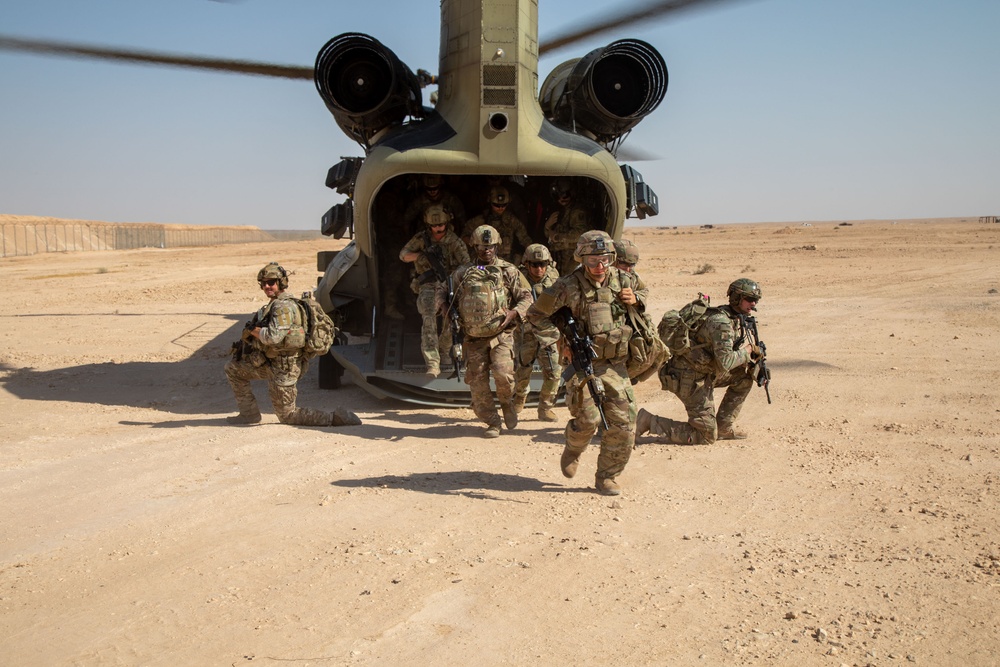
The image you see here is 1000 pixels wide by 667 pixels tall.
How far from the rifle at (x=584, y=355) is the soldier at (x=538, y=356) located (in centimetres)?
157

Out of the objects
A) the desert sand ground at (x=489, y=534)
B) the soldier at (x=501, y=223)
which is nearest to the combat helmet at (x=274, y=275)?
the desert sand ground at (x=489, y=534)

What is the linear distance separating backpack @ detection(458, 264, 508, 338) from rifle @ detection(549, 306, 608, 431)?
1536 millimetres

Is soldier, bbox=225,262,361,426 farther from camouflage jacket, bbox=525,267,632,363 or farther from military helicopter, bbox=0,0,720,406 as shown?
camouflage jacket, bbox=525,267,632,363

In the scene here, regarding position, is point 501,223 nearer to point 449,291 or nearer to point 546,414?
point 449,291

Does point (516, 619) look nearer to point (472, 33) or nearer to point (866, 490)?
point (866, 490)

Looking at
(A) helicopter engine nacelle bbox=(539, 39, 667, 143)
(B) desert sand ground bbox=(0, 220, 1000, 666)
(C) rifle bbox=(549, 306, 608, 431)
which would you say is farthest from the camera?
(A) helicopter engine nacelle bbox=(539, 39, 667, 143)

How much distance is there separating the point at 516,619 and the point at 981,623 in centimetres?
188

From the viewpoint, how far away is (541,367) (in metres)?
7.47

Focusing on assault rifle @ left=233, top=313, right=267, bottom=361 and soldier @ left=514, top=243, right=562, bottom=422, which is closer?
assault rifle @ left=233, top=313, right=267, bottom=361

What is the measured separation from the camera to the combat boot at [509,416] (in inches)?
276

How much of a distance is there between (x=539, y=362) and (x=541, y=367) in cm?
5

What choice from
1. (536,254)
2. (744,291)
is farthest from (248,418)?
(744,291)

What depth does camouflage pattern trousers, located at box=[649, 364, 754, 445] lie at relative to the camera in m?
6.44

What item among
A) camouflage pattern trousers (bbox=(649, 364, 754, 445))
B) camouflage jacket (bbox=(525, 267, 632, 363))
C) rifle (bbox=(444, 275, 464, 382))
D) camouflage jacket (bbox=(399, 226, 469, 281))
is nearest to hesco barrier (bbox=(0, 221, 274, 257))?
camouflage jacket (bbox=(399, 226, 469, 281))
